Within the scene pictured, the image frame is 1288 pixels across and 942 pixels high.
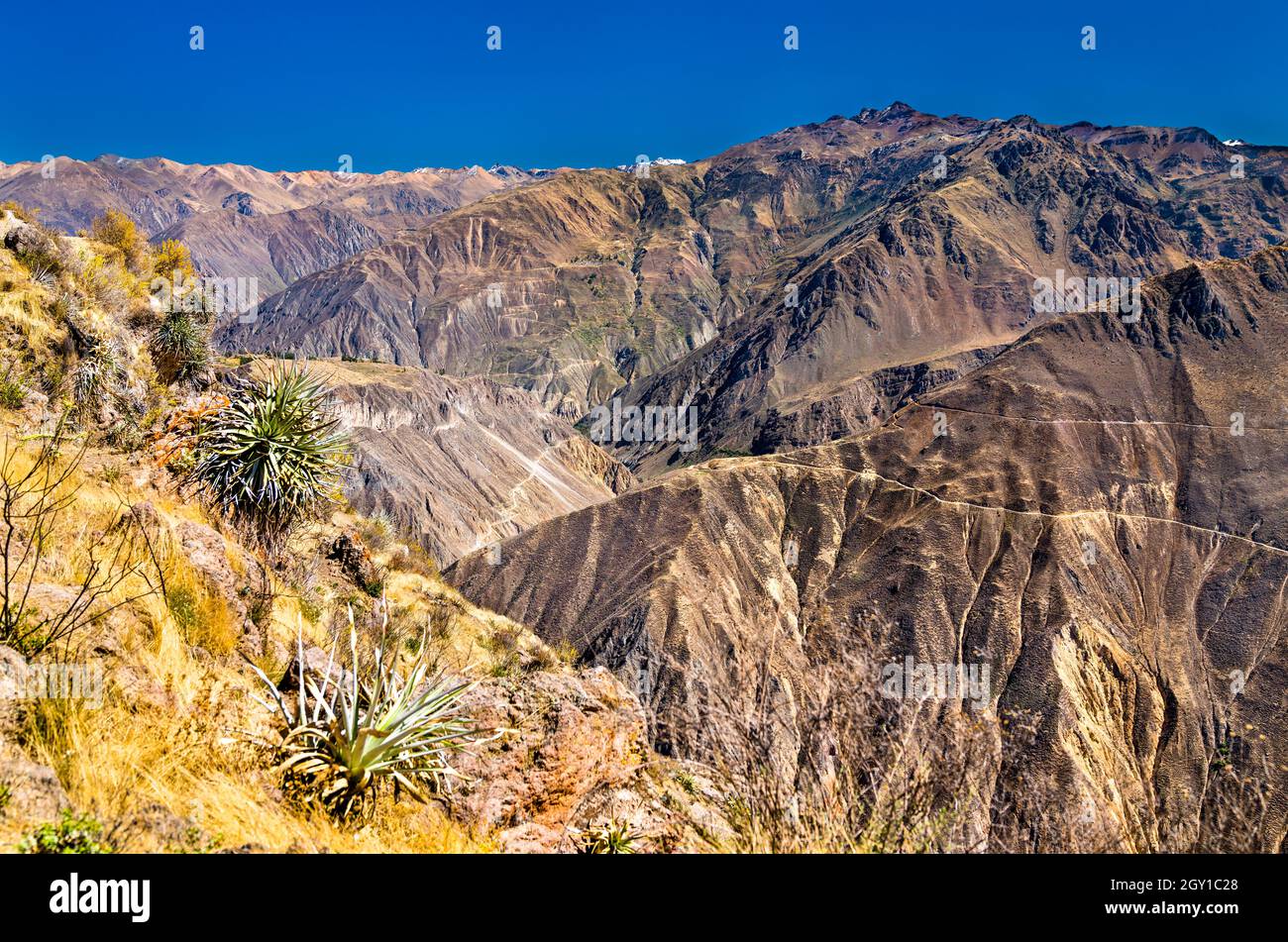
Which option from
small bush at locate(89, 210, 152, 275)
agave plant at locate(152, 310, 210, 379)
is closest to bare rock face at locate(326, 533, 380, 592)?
agave plant at locate(152, 310, 210, 379)

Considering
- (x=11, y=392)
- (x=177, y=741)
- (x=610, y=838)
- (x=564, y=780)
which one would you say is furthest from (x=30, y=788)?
(x=11, y=392)

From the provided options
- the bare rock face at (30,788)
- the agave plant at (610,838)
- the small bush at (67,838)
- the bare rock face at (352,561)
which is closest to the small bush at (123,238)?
the bare rock face at (352,561)

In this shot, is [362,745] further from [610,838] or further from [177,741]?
[610,838]

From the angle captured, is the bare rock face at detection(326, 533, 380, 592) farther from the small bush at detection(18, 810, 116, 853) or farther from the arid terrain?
the small bush at detection(18, 810, 116, 853)

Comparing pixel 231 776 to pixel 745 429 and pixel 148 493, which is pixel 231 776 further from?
pixel 745 429

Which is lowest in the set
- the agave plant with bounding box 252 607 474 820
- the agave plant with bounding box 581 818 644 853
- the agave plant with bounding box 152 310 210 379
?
the agave plant with bounding box 581 818 644 853

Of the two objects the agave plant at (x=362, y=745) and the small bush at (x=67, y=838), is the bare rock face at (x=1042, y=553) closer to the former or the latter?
the agave plant at (x=362, y=745)
